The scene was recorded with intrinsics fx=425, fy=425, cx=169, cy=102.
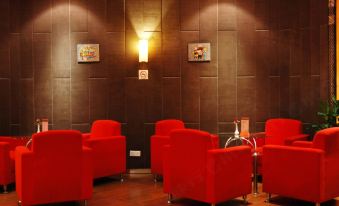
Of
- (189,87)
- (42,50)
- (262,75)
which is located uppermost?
(42,50)

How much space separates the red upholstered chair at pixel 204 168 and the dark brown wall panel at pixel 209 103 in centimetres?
227

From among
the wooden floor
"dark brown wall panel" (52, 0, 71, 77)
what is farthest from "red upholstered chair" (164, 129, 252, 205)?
"dark brown wall panel" (52, 0, 71, 77)

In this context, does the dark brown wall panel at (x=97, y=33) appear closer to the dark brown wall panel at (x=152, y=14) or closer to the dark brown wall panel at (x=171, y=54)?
the dark brown wall panel at (x=152, y=14)

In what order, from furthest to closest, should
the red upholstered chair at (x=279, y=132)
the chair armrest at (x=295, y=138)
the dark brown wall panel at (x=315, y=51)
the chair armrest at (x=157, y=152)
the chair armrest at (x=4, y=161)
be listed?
1. the dark brown wall panel at (x=315, y=51)
2. the red upholstered chair at (x=279, y=132)
3. the chair armrest at (x=157, y=152)
4. the chair armrest at (x=295, y=138)
5. the chair armrest at (x=4, y=161)

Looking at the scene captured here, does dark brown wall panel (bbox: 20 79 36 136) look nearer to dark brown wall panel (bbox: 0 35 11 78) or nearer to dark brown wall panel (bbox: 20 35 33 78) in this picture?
dark brown wall panel (bbox: 20 35 33 78)

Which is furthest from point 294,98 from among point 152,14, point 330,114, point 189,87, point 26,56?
point 26,56

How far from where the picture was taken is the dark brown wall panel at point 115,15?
743 centimetres

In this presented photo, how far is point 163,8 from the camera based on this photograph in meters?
7.43

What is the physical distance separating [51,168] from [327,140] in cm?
316

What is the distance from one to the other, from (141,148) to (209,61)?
1942mm

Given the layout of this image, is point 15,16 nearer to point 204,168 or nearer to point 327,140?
point 204,168

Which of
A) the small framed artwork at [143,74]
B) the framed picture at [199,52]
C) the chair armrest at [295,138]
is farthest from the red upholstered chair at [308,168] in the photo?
the small framed artwork at [143,74]

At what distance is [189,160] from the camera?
495 centimetres

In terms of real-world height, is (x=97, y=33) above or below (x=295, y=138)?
above
